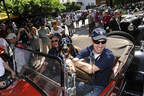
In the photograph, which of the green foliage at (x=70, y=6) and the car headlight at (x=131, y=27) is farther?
the green foliage at (x=70, y=6)

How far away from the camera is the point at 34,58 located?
1883 millimetres

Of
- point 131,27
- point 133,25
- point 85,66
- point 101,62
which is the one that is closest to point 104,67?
point 101,62

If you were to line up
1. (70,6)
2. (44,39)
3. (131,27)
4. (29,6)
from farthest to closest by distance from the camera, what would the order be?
(70,6)
(29,6)
(44,39)
(131,27)

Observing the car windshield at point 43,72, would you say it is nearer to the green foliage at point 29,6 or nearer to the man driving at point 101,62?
the man driving at point 101,62

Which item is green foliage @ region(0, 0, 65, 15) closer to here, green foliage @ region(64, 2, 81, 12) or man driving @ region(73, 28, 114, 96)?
man driving @ region(73, 28, 114, 96)

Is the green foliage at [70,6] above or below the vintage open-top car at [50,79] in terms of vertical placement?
above

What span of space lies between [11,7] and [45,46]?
11.5 m

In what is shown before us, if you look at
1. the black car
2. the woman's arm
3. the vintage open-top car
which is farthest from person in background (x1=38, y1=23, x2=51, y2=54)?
the woman's arm

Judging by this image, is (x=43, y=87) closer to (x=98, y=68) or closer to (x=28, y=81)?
Answer: (x=28, y=81)

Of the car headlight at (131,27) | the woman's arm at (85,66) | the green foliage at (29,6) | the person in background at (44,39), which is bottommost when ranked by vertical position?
the person in background at (44,39)

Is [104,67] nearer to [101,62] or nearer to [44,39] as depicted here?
[101,62]

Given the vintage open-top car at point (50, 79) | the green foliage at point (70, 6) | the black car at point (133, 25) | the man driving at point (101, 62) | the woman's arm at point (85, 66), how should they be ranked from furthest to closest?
the green foliage at point (70, 6) → the black car at point (133, 25) → the man driving at point (101, 62) → the woman's arm at point (85, 66) → the vintage open-top car at point (50, 79)

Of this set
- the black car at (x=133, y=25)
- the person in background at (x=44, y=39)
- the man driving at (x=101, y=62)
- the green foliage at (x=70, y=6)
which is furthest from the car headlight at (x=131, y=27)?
the green foliage at (x=70, y=6)

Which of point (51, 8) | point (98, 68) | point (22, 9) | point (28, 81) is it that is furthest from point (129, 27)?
point (51, 8)
